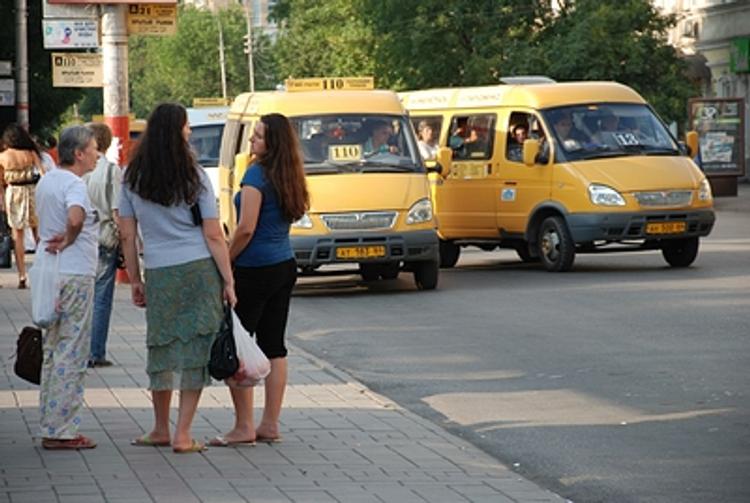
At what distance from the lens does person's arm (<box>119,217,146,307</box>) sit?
32.2 ft

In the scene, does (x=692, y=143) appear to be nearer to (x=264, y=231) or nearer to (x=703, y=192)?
(x=703, y=192)

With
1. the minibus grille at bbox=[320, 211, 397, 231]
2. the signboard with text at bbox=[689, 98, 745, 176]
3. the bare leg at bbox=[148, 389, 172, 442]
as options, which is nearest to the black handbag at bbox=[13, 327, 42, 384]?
the bare leg at bbox=[148, 389, 172, 442]

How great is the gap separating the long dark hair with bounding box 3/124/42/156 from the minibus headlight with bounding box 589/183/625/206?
6421 millimetres

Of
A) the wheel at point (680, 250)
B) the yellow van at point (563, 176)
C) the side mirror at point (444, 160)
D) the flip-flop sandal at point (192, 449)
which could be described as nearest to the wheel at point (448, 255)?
the yellow van at point (563, 176)

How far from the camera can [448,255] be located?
997 inches

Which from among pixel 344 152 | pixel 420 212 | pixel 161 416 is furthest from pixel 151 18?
pixel 161 416

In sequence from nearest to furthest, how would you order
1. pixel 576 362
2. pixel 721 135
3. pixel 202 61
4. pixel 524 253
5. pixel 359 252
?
pixel 576 362 < pixel 359 252 < pixel 524 253 < pixel 721 135 < pixel 202 61

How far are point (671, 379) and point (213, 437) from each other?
3.81 m

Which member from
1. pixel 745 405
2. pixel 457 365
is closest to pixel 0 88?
pixel 457 365

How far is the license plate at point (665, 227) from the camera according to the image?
22.3m

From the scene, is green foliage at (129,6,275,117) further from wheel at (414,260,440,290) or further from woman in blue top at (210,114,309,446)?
woman in blue top at (210,114,309,446)

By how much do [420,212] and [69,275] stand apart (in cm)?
1100

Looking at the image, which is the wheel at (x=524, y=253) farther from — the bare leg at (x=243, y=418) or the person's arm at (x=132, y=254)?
the person's arm at (x=132, y=254)

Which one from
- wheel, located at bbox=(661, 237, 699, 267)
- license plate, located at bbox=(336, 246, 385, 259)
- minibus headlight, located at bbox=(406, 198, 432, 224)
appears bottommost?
wheel, located at bbox=(661, 237, 699, 267)
